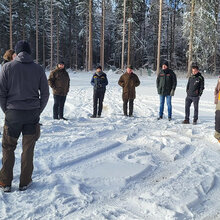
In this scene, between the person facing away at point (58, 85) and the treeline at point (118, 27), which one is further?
the treeline at point (118, 27)

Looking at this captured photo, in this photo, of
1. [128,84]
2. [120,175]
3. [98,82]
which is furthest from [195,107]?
[120,175]

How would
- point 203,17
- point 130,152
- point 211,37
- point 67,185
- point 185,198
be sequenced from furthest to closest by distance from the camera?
point 211,37 → point 203,17 → point 130,152 → point 67,185 → point 185,198

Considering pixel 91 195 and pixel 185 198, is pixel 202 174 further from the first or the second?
pixel 91 195

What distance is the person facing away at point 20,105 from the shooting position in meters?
3.50

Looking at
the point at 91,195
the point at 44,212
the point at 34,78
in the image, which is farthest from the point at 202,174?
the point at 34,78

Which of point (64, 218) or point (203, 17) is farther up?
point (203, 17)

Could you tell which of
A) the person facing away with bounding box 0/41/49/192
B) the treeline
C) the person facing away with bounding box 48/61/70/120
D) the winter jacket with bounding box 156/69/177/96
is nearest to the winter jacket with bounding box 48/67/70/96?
the person facing away with bounding box 48/61/70/120

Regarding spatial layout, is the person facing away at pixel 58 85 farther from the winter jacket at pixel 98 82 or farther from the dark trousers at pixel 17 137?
the dark trousers at pixel 17 137

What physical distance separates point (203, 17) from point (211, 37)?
2.96 m

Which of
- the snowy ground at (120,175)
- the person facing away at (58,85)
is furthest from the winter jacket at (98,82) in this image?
the snowy ground at (120,175)

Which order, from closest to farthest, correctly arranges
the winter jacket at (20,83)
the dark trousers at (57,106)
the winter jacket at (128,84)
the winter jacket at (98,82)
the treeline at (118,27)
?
the winter jacket at (20,83)
the dark trousers at (57,106)
the winter jacket at (98,82)
the winter jacket at (128,84)
the treeline at (118,27)

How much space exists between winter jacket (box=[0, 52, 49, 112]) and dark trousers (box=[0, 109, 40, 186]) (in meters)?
0.11

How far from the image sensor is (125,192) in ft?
12.0

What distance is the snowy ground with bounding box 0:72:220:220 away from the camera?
3.16 m
